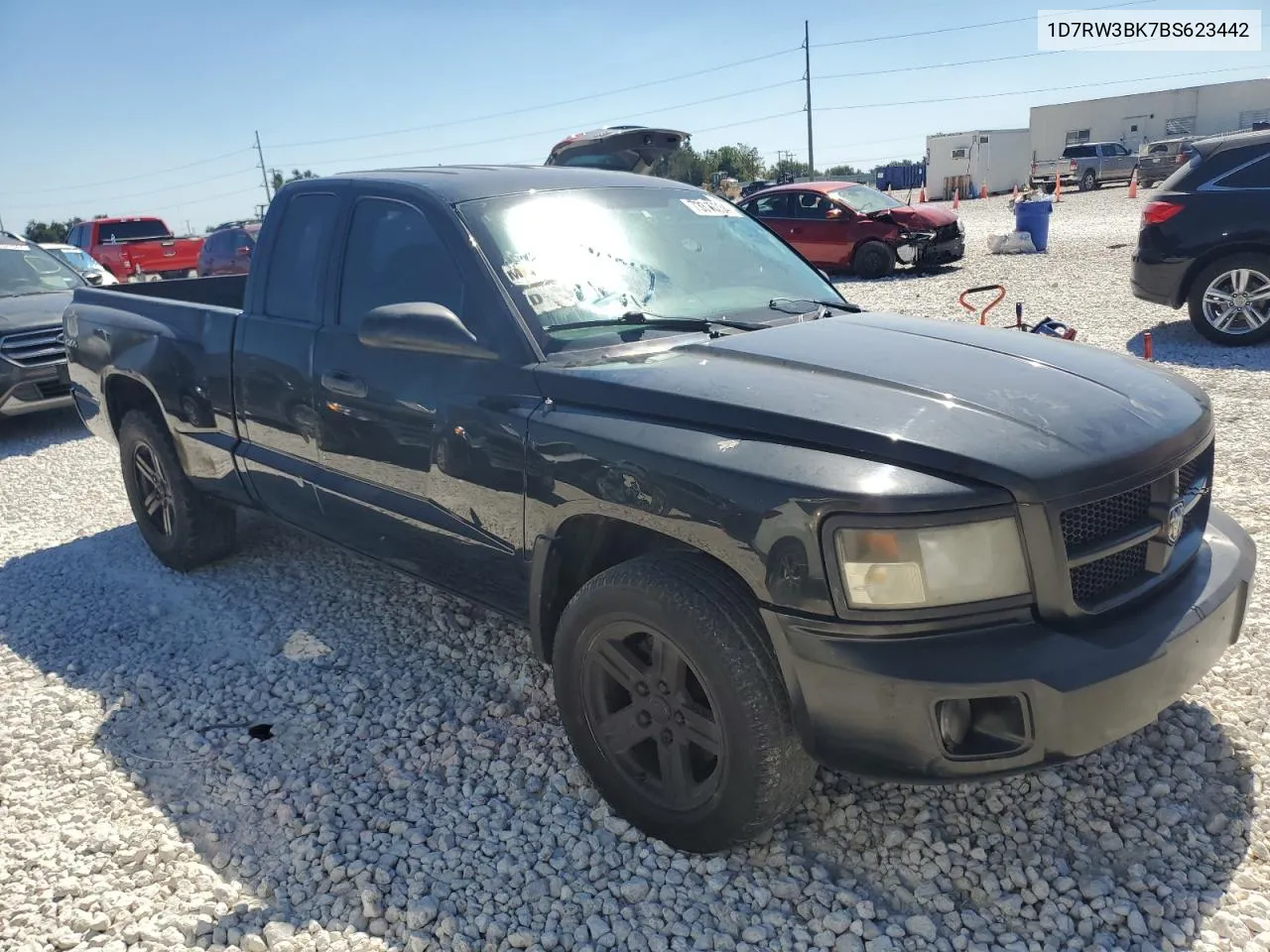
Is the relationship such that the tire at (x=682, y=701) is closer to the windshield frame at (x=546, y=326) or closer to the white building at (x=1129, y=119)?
the windshield frame at (x=546, y=326)

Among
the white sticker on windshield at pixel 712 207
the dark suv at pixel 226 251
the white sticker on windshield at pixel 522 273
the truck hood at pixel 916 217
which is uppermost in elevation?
the white sticker on windshield at pixel 712 207

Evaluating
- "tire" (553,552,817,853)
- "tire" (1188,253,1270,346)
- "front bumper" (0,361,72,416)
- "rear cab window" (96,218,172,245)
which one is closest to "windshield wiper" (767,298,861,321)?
"tire" (553,552,817,853)

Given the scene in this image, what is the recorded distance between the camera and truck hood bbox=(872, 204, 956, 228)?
14.7 metres

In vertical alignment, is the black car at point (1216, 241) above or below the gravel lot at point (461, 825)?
above

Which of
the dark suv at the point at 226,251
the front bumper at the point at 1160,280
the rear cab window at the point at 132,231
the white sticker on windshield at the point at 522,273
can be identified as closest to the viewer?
the white sticker on windshield at the point at 522,273

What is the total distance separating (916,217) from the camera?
1474cm

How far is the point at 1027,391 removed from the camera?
2.50 metres

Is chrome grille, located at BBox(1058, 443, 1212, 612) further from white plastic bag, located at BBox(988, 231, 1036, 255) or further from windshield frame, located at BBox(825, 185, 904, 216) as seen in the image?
white plastic bag, located at BBox(988, 231, 1036, 255)

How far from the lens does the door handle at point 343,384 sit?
11.0ft

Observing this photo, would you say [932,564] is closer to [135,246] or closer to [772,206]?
[772,206]

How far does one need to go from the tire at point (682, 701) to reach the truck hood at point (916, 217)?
13.5 m

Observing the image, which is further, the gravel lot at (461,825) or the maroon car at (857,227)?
the maroon car at (857,227)

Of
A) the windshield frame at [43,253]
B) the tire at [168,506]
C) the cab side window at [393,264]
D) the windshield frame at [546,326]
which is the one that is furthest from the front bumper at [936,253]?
Result: the cab side window at [393,264]

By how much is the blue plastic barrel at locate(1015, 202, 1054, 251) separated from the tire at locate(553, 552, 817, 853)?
50.5 feet
